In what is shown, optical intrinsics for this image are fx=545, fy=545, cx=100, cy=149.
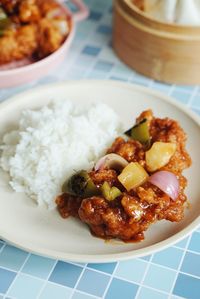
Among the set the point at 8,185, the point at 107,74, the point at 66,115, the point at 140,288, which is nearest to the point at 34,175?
the point at 8,185

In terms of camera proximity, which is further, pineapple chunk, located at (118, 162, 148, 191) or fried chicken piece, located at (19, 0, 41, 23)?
fried chicken piece, located at (19, 0, 41, 23)

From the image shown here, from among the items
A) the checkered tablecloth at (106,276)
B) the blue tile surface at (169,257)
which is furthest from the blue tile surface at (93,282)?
the blue tile surface at (169,257)

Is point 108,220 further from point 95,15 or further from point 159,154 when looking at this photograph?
point 95,15

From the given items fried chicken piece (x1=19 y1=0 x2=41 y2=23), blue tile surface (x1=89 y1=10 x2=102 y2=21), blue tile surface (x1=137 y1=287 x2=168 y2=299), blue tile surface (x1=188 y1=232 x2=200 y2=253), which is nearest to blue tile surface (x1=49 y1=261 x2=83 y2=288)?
blue tile surface (x1=137 y1=287 x2=168 y2=299)

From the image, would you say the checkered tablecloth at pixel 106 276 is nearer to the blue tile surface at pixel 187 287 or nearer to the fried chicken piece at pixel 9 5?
the blue tile surface at pixel 187 287

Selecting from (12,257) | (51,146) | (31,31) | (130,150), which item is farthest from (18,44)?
(12,257)

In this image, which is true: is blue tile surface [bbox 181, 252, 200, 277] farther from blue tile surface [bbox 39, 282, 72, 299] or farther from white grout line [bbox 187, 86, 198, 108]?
white grout line [bbox 187, 86, 198, 108]

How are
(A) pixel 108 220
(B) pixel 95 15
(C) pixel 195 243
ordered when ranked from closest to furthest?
(A) pixel 108 220 → (C) pixel 195 243 → (B) pixel 95 15
